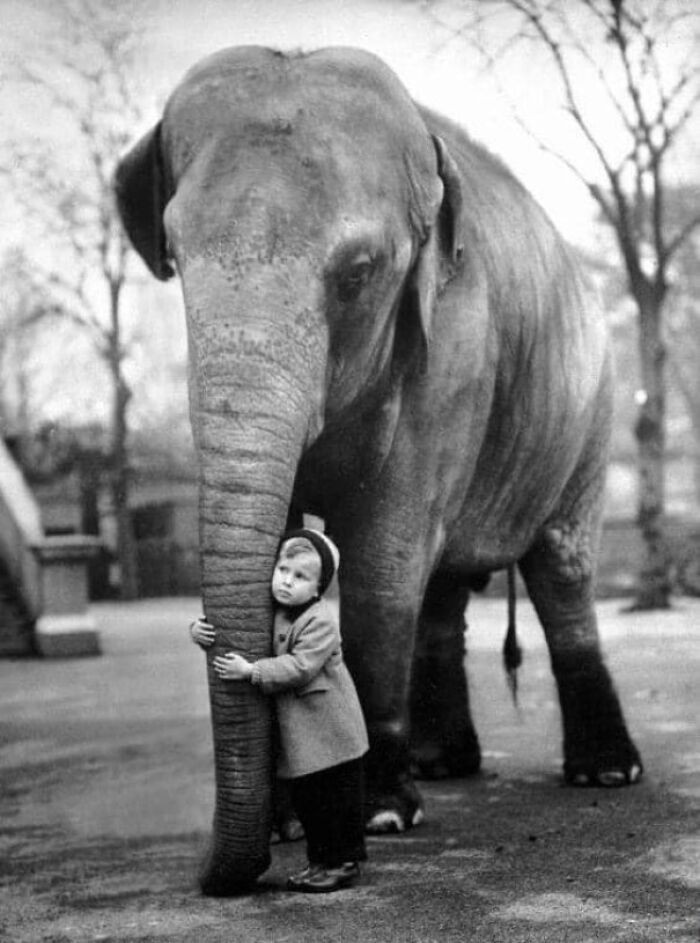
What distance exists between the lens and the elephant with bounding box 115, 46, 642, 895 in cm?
279

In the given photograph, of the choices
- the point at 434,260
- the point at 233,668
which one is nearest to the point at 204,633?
the point at 233,668

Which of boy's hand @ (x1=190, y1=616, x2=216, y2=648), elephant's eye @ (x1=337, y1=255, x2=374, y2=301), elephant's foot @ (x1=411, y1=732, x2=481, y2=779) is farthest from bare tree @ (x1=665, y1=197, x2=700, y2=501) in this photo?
boy's hand @ (x1=190, y1=616, x2=216, y2=648)

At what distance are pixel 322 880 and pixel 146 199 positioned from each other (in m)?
1.51

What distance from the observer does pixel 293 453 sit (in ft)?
9.36

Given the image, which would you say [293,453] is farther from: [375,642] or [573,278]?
[573,278]

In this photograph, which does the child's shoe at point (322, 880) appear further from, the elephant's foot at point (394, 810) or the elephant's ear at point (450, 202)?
the elephant's ear at point (450, 202)

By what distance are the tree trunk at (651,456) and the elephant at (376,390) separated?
13.0 ft

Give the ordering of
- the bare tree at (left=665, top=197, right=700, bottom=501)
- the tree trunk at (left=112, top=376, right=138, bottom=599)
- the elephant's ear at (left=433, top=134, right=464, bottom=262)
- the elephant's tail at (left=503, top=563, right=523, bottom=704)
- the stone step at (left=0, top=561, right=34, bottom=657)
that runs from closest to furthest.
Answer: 1. the elephant's ear at (left=433, top=134, right=464, bottom=262)
2. the elephant's tail at (left=503, top=563, right=523, bottom=704)
3. the stone step at (left=0, top=561, right=34, bottom=657)
4. the tree trunk at (left=112, top=376, right=138, bottom=599)
5. the bare tree at (left=665, top=197, right=700, bottom=501)

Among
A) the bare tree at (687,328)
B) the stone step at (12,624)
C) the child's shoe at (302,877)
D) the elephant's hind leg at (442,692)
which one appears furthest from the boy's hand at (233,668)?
the bare tree at (687,328)

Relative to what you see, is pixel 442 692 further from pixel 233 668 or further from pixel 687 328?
pixel 687 328

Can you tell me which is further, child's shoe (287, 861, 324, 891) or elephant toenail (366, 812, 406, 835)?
elephant toenail (366, 812, 406, 835)

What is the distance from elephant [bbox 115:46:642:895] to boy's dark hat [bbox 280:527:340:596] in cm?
5

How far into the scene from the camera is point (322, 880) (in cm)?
290

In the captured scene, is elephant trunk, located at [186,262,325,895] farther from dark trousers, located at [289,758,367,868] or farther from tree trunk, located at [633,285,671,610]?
tree trunk, located at [633,285,671,610]
